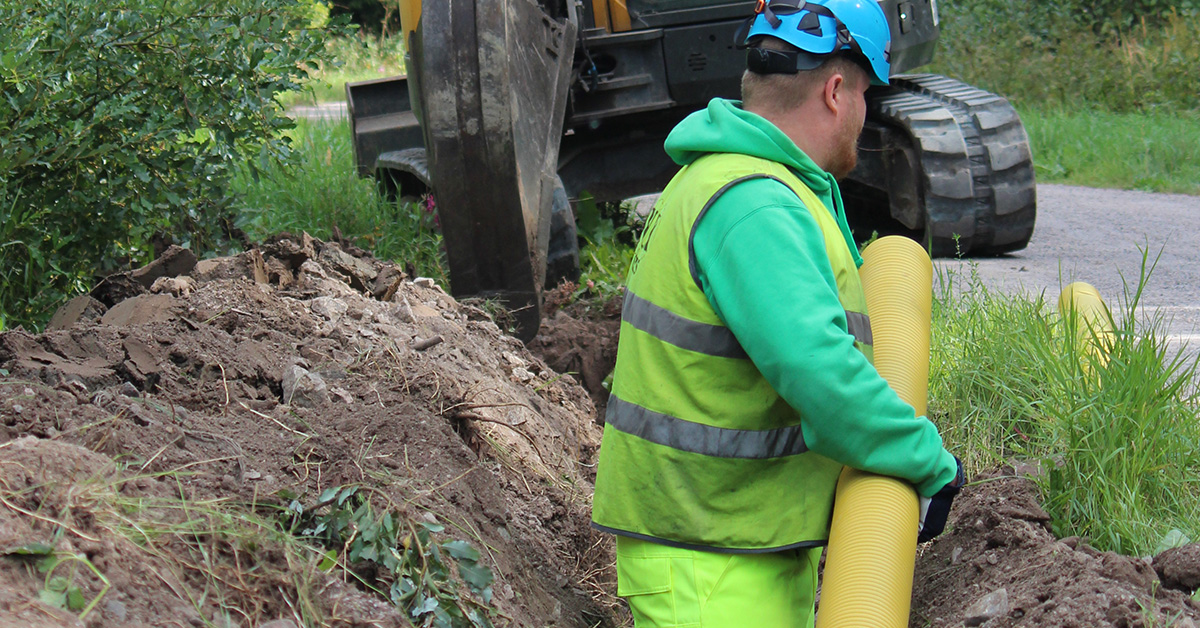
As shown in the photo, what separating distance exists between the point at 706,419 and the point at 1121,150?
9733 mm

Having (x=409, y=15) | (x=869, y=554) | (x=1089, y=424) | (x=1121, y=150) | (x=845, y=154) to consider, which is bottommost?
(x=1121, y=150)

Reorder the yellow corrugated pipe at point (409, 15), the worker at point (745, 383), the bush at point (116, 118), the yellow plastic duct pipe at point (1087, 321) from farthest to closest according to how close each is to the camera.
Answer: the yellow corrugated pipe at point (409, 15) → the bush at point (116, 118) → the yellow plastic duct pipe at point (1087, 321) → the worker at point (745, 383)

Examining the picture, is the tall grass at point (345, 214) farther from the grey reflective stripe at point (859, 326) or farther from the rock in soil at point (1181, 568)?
the rock in soil at point (1181, 568)

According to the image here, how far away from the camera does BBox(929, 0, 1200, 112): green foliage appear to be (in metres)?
13.2

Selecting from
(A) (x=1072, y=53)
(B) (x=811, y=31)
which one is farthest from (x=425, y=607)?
(A) (x=1072, y=53)

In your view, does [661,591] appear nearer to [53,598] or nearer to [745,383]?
[745,383]

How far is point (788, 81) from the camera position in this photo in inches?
93.9

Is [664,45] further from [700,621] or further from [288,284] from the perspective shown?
[700,621]

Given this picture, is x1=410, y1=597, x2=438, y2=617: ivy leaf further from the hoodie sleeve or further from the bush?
the bush

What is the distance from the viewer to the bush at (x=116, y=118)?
3.88 m

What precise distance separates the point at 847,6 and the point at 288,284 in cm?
253

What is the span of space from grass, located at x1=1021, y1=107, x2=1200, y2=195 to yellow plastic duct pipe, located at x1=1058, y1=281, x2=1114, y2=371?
18.9ft

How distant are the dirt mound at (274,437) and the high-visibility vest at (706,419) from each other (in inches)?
19.6

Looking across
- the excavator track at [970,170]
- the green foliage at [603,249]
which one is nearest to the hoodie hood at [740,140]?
the green foliage at [603,249]
